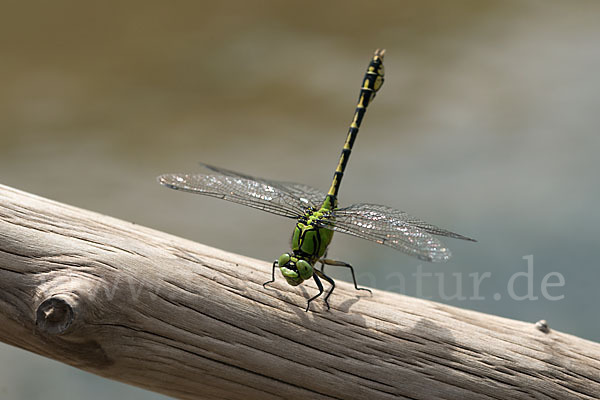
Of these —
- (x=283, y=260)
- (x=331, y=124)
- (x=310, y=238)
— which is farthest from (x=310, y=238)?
(x=331, y=124)

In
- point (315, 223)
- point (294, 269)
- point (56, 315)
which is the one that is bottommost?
point (56, 315)

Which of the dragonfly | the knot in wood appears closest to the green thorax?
the dragonfly

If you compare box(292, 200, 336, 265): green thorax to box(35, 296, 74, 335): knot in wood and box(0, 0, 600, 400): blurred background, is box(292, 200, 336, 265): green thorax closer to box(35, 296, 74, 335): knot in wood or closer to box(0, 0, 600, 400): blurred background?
box(35, 296, 74, 335): knot in wood

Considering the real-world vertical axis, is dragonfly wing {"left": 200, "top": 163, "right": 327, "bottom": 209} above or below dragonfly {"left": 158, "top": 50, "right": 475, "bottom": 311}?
above

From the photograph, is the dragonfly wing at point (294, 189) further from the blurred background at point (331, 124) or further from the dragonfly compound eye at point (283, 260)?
the blurred background at point (331, 124)

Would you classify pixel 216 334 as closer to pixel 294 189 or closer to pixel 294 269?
pixel 294 269
